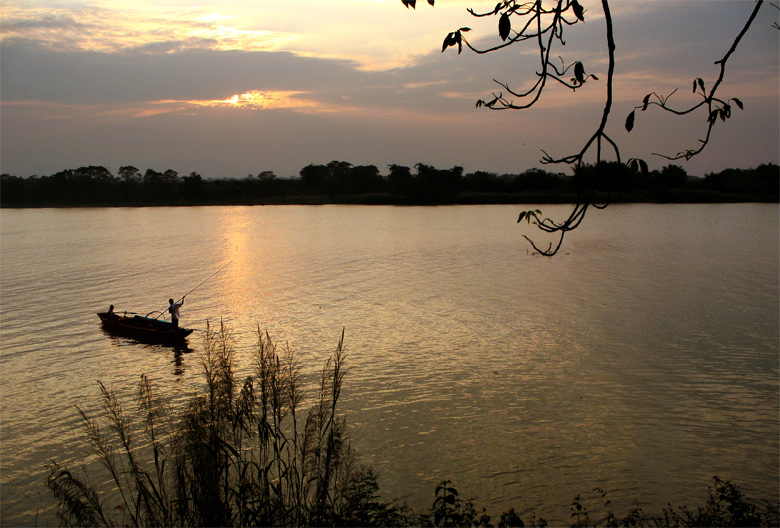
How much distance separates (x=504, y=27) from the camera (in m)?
2.80

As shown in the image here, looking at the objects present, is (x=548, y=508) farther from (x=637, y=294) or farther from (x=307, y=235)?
(x=307, y=235)

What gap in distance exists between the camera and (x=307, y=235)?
4794 centimetres

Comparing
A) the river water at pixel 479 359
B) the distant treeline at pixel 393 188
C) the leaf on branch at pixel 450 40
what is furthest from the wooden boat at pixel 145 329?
the distant treeline at pixel 393 188

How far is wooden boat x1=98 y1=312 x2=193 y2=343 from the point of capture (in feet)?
52.2

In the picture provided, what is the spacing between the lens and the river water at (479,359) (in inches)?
336

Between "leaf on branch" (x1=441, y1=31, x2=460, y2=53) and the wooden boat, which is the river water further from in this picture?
"leaf on branch" (x1=441, y1=31, x2=460, y2=53)

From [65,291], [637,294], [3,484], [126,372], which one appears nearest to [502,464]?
[3,484]

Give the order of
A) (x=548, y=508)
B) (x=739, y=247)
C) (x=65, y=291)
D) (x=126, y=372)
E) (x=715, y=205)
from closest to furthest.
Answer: (x=548, y=508), (x=126, y=372), (x=65, y=291), (x=739, y=247), (x=715, y=205)

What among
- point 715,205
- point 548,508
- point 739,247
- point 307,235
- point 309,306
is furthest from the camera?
point 715,205

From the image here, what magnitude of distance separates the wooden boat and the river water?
40 cm

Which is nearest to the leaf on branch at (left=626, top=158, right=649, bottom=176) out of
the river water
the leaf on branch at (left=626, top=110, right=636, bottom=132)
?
the leaf on branch at (left=626, top=110, right=636, bottom=132)

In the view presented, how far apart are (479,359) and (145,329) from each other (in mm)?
9511

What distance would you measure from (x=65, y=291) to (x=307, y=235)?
25.4 metres

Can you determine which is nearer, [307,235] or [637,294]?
[637,294]
